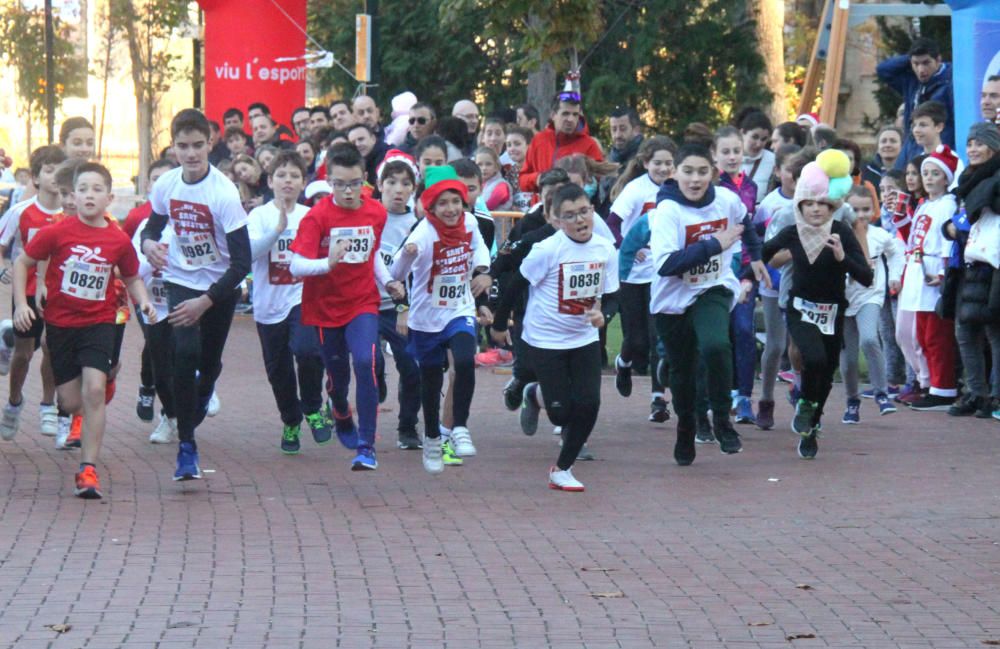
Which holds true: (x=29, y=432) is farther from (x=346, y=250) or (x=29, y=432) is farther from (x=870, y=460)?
(x=870, y=460)

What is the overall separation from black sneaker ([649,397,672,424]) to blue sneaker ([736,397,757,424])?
1.68 feet

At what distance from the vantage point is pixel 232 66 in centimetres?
2406

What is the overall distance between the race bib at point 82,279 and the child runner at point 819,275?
412 cm

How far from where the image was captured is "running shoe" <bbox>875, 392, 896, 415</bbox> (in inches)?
490

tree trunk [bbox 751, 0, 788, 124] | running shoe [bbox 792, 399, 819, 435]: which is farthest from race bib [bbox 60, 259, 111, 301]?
tree trunk [bbox 751, 0, 788, 124]

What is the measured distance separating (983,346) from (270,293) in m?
5.22

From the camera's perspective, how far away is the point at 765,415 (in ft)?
38.3

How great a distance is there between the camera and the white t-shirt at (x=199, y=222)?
9.37 meters

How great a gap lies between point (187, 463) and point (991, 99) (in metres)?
7.32

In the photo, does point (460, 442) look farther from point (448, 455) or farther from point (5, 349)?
point (5, 349)

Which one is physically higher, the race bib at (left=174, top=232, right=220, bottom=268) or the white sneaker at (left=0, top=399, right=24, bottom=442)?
the race bib at (left=174, top=232, right=220, bottom=268)

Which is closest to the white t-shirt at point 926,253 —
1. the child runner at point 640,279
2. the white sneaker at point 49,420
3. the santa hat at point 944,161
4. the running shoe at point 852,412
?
the santa hat at point 944,161

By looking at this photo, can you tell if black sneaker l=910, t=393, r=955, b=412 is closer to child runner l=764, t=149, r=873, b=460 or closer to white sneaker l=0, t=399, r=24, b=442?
child runner l=764, t=149, r=873, b=460

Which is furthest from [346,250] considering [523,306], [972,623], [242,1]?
[242,1]
